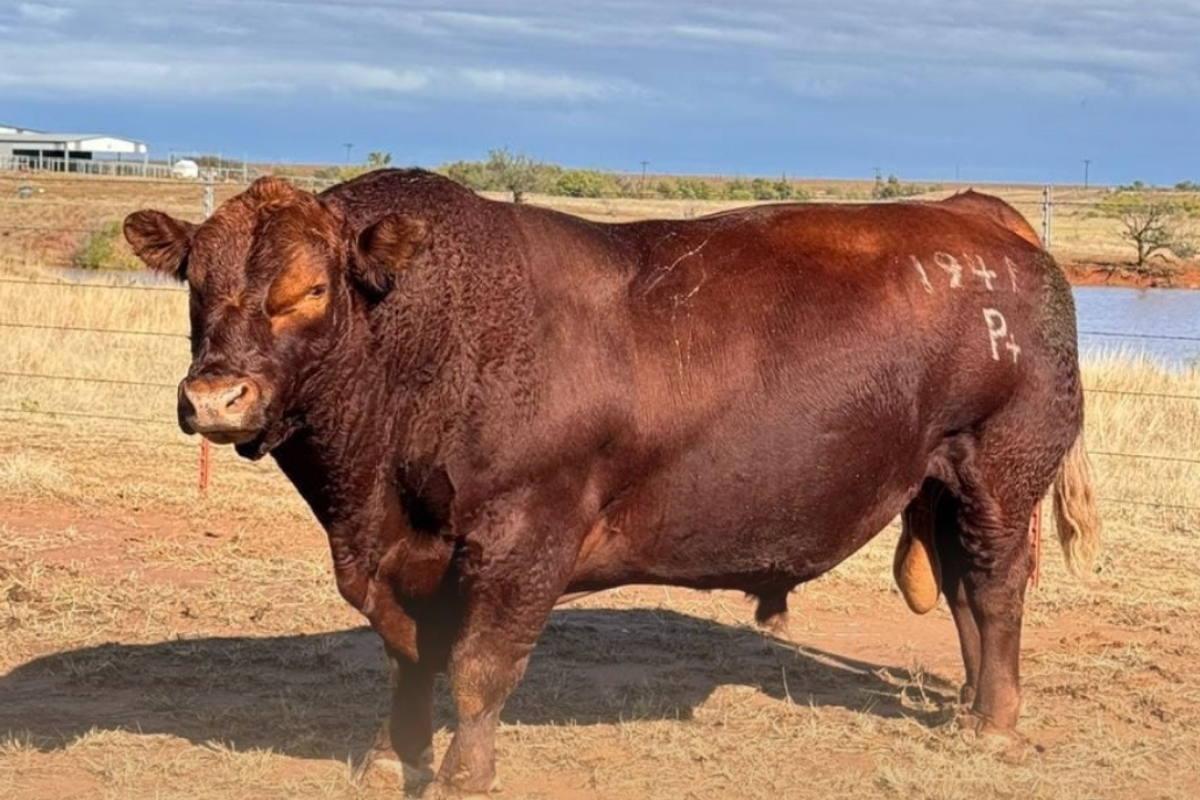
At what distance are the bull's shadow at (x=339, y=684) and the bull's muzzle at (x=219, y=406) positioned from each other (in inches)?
79.4

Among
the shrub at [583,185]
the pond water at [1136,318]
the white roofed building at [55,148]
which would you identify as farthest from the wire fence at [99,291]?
the white roofed building at [55,148]

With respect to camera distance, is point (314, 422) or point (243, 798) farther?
point (243, 798)

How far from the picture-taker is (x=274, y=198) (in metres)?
5.10

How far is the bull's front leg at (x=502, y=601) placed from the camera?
17.8 ft

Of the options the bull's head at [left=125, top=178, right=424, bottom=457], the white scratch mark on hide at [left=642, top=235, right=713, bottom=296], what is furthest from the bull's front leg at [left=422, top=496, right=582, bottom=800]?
the white scratch mark on hide at [left=642, top=235, right=713, bottom=296]

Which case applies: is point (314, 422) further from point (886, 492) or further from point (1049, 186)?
point (1049, 186)

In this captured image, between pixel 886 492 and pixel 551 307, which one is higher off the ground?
pixel 551 307

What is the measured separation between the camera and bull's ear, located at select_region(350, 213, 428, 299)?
16.8 feet

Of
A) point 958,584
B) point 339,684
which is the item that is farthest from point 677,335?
point 339,684

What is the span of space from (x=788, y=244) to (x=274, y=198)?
1.99 meters

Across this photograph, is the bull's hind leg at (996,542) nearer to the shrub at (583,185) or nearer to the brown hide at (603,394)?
the brown hide at (603,394)

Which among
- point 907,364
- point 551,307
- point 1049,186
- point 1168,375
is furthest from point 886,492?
point 1168,375

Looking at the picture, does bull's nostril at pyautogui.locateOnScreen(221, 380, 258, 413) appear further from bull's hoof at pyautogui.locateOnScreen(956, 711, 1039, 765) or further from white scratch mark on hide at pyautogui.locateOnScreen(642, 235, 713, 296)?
bull's hoof at pyautogui.locateOnScreen(956, 711, 1039, 765)

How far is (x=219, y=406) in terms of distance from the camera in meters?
4.71
